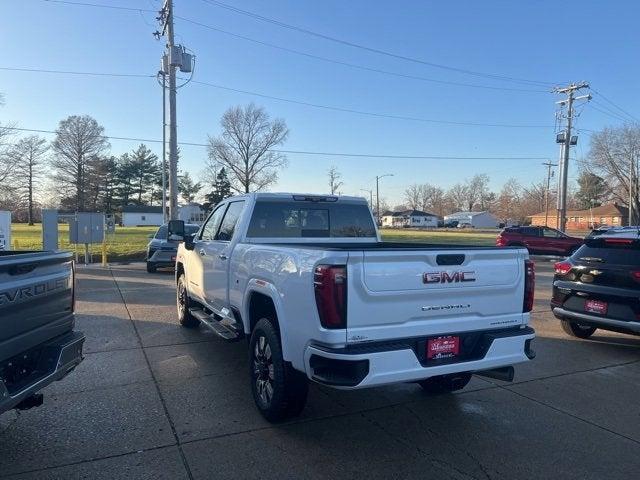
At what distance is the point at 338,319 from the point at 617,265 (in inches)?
201

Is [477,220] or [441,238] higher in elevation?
[477,220]

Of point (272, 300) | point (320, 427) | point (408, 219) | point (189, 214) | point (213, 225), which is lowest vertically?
point (320, 427)

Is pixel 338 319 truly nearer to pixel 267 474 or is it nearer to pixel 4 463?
pixel 267 474

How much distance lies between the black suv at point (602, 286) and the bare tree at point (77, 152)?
253ft

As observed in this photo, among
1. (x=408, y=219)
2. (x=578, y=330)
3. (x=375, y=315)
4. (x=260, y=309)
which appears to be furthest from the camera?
(x=408, y=219)

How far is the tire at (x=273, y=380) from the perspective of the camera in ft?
13.0

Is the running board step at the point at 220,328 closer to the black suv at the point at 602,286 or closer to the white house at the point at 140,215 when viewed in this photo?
the black suv at the point at 602,286

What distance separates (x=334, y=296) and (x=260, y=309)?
4.74ft

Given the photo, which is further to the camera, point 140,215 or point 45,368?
point 140,215

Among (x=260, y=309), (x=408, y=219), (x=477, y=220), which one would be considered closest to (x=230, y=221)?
(x=260, y=309)

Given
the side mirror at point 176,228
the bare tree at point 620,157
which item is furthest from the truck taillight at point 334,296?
the bare tree at point 620,157

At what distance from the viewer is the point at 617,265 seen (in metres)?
6.65

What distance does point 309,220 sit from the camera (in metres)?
5.98

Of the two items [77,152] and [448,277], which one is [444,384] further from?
[77,152]
